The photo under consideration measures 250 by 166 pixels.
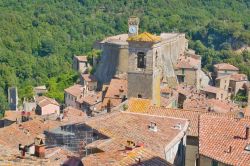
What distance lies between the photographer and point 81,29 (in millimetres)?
106562

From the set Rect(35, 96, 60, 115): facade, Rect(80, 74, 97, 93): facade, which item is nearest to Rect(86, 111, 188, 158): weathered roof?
Rect(35, 96, 60, 115): facade

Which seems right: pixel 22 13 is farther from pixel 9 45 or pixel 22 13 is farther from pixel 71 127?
pixel 71 127

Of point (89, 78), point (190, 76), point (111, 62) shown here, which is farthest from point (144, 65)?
point (89, 78)

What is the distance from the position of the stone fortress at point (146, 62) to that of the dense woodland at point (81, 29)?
10425 millimetres

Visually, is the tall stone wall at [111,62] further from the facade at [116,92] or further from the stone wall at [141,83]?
the stone wall at [141,83]

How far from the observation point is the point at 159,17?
325 feet

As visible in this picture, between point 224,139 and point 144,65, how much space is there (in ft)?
51.6

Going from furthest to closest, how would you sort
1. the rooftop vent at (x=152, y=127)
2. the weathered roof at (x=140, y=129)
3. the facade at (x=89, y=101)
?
the facade at (x=89, y=101), the rooftop vent at (x=152, y=127), the weathered roof at (x=140, y=129)

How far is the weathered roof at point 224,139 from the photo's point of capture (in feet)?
48.2

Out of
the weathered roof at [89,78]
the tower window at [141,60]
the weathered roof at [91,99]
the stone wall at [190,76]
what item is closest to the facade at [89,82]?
the weathered roof at [89,78]

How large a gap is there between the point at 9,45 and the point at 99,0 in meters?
34.5

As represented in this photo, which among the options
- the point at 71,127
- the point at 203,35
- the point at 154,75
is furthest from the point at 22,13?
the point at 71,127

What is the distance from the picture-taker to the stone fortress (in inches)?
1214

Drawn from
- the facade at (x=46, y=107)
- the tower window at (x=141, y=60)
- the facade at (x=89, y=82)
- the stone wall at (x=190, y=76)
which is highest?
the tower window at (x=141, y=60)
